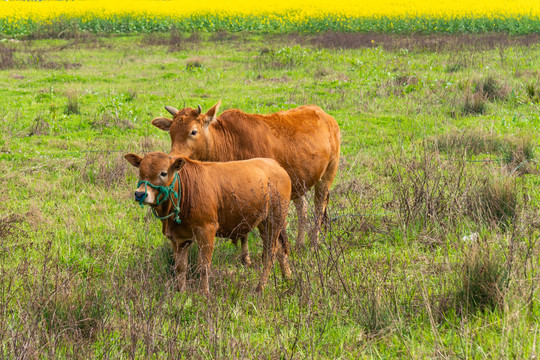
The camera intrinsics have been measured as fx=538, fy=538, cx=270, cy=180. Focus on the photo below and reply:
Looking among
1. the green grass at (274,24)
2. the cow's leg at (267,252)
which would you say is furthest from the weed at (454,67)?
the cow's leg at (267,252)

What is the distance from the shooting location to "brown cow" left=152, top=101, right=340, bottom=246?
5.74 meters

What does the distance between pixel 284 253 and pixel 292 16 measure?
84.4ft

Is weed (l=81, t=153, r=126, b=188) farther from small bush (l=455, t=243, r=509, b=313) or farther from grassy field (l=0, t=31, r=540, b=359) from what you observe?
small bush (l=455, t=243, r=509, b=313)

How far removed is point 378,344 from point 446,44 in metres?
18.8

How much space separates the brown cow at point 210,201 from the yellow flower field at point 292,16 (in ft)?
74.7

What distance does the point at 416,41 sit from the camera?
2188cm

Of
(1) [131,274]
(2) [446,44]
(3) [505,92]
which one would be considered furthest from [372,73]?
(1) [131,274]

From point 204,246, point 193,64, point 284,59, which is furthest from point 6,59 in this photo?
point 204,246

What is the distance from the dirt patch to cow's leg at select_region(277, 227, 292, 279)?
53.4 ft

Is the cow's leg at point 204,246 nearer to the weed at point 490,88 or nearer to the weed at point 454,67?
the weed at point 490,88

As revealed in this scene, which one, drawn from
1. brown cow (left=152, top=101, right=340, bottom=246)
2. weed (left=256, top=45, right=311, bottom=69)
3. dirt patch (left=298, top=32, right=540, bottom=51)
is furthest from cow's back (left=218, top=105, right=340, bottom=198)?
dirt patch (left=298, top=32, right=540, bottom=51)

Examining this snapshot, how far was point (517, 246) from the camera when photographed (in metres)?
3.99

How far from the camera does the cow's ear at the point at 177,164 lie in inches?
173

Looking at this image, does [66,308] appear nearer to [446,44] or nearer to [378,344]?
[378,344]
